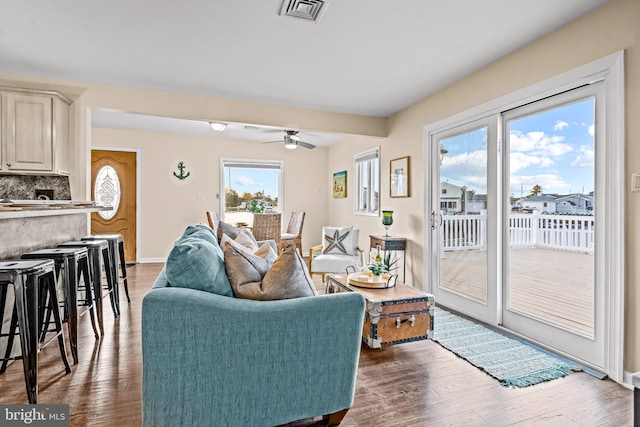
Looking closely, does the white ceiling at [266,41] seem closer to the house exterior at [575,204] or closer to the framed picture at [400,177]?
the framed picture at [400,177]

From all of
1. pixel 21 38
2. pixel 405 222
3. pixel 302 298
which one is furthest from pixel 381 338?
pixel 21 38

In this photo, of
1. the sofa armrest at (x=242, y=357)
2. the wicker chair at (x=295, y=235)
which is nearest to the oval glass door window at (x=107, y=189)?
the wicker chair at (x=295, y=235)

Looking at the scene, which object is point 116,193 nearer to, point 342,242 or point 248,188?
point 248,188

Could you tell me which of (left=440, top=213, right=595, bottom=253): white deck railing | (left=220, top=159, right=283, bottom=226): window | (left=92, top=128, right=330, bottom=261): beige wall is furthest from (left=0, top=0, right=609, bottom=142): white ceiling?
(left=220, top=159, right=283, bottom=226): window

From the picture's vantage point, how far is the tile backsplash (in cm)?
357

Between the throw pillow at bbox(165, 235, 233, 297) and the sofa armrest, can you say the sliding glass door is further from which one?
the throw pillow at bbox(165, 235, 233, 297)

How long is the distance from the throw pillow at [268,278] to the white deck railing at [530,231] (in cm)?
205

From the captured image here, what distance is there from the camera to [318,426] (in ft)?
5.40

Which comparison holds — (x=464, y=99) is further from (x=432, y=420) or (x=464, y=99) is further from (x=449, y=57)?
(x=432, y=420)

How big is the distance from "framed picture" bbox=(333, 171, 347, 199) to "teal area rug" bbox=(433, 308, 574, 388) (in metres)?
3.62

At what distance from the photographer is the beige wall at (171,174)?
5891mm

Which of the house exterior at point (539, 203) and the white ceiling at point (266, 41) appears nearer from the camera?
the white ceiling at point (266, 41)

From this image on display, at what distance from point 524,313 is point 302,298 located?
2223 millimetres

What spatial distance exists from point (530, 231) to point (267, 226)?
3.36 m
